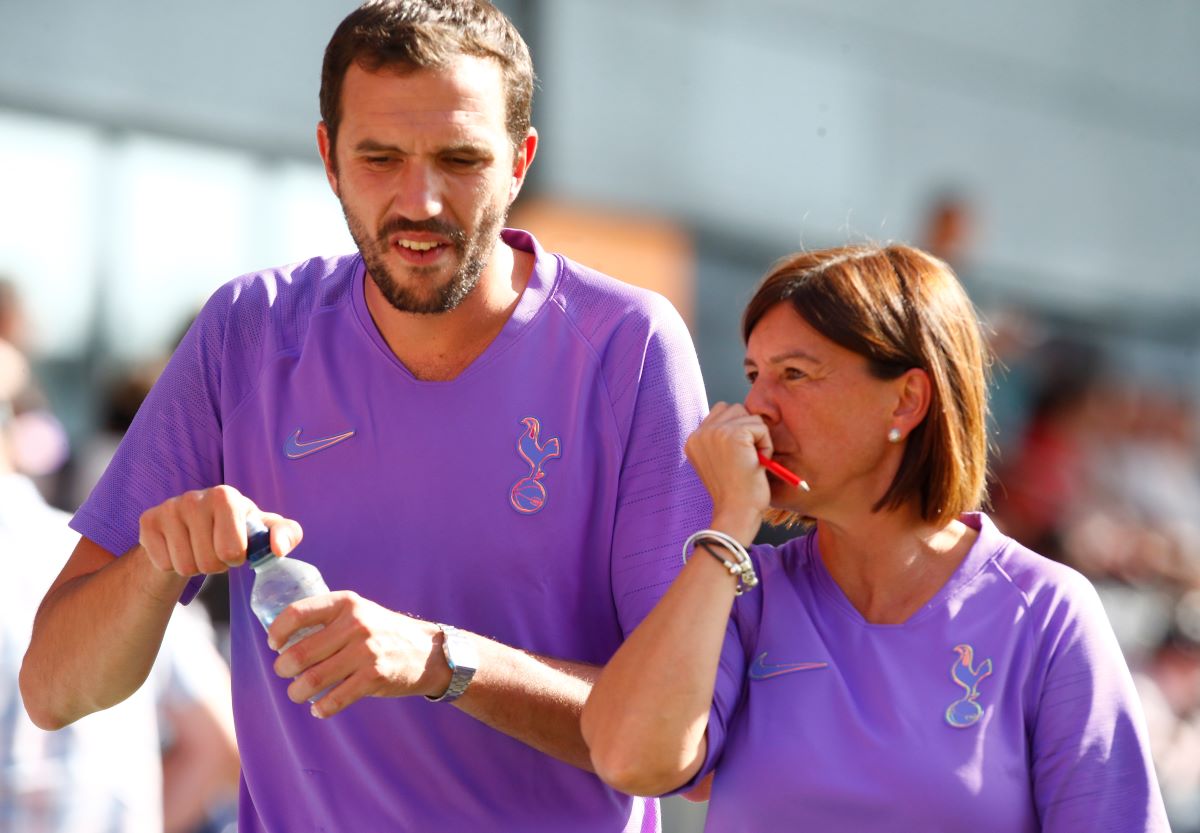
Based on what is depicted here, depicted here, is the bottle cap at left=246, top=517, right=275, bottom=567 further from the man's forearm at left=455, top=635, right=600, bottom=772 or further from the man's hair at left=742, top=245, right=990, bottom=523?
the man's hair at left=742, top=245, right=990, bottom=523

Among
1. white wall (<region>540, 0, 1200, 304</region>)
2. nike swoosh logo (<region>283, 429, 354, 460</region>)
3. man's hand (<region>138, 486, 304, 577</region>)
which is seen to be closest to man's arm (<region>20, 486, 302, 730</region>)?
man's hand (<region>138, 486, 304, 577</region>)

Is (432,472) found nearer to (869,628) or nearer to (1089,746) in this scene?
(869,628)

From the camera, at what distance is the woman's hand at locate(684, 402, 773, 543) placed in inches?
85.4

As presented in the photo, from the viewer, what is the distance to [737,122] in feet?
28.0

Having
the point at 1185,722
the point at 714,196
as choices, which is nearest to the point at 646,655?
the point at 1185,722

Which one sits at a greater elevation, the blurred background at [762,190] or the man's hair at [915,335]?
the man's hair at [915,335]

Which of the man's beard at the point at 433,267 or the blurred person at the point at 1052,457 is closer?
the man's beard at the point at 433,267

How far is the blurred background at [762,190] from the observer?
6.34 meters

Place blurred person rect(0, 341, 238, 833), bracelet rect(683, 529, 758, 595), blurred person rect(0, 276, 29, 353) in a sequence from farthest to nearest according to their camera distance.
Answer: blurred person rect(0, 276, 29, 353)
blurred person rect(0, 341, 238, 833)
bracelet rect(683, 529, 758, 595)

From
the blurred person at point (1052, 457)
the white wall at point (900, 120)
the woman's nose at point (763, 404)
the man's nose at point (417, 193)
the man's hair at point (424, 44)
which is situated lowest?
the blurred person at point (1052, 457)

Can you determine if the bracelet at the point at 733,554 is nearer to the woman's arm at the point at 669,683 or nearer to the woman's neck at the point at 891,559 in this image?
the woman's arm at the point at 669,683

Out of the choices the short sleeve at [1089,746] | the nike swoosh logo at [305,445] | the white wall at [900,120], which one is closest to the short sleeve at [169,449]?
the nike swoosh logo at [305,445]

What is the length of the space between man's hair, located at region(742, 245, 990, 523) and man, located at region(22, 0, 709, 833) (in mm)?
207

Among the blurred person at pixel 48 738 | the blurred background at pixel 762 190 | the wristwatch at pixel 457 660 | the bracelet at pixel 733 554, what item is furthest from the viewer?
the blurred background at pixel 762 190
